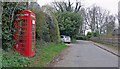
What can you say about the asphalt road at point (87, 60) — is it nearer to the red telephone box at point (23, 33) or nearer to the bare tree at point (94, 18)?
the red telephone box at point (23, 33)

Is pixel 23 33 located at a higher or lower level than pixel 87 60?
higher

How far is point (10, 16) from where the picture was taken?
11.5 m

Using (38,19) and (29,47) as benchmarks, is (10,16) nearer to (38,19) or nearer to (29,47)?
(29,47)

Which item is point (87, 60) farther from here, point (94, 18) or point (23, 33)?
point (94, 18)

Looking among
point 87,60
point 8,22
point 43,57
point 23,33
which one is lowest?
point 87,60

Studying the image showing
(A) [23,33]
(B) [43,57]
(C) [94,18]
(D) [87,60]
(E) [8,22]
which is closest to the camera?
(E) [8,22]

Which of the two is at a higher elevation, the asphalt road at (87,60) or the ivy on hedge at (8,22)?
the ivy on hedge at (8,22)

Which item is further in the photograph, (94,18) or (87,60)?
(94,18)

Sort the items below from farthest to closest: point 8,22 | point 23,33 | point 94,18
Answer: point 94,18
point 23,33
point 8,22

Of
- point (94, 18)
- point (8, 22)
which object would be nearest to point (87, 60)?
point (8, 22)

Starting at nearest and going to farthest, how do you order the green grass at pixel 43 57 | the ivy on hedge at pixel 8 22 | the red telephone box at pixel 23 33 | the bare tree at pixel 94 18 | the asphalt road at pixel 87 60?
1. the green grass at pixel 43 57
2. the ivy on hedge at pixel 8 22
3. the red telephone box at pixel 23 33
4. the asphalt road at pixel 87 60
5. the bare tree at pixel 94 18

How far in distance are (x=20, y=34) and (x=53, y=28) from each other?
16110 mm

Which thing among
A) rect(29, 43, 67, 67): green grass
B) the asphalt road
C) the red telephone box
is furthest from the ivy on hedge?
the asphalt road

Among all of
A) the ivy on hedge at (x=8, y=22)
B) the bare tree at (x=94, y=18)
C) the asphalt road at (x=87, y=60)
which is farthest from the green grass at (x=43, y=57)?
the bare tree at (x=94, y=18)
